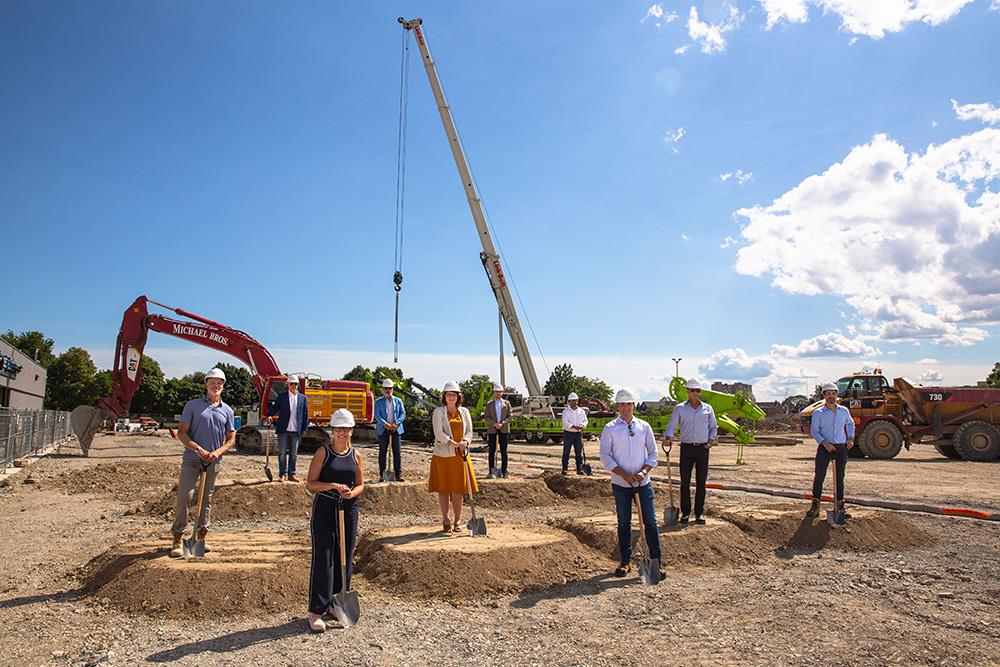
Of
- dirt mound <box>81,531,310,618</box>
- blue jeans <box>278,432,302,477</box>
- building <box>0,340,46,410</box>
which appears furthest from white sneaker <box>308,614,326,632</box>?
building <box>0,340,46,410</box>

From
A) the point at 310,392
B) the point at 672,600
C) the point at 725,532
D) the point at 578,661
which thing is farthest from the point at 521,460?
the point at 578,661

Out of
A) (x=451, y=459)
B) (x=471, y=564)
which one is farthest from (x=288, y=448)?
(x=471, y=564)

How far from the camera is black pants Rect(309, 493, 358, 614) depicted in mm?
4879

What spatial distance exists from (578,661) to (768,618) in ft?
5.75

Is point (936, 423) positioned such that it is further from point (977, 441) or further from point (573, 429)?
point (573, 429)

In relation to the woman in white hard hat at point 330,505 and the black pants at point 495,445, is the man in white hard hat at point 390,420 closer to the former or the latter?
the black pants at point 495,445

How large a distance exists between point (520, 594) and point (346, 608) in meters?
1.61

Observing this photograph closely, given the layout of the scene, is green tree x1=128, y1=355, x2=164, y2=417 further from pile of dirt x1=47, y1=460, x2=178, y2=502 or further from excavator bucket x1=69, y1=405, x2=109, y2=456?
pile of dirt x1=47, y1=460, x2=178, y2=502

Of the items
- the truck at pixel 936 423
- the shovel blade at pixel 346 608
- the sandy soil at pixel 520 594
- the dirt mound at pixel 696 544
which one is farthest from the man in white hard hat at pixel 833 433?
the truck at pixel 936 423

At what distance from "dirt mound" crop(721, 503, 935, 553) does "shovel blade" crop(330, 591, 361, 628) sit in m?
4.88

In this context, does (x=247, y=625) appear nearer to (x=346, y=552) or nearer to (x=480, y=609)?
(x=346, y=552)

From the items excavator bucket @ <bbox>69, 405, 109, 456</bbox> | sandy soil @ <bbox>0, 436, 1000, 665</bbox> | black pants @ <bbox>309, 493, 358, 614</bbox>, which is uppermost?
excavator bucket @ <bbox>69, 405, 109, 456</bbox>

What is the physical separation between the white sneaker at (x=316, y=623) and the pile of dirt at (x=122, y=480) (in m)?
8.12

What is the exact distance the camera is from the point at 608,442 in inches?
251
